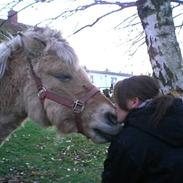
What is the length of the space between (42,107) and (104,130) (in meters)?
0.71

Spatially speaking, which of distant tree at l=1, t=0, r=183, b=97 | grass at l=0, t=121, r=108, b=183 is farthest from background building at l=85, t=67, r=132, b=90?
distant tree at l=1, t=0, r=183, b=97

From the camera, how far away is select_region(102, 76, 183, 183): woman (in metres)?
2.85

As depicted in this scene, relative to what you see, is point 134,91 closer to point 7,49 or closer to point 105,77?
point 7,49

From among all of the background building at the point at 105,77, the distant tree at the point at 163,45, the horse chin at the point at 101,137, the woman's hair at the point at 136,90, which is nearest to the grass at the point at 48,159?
the distant tree at the point at 163,45

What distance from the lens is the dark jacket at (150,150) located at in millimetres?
2852

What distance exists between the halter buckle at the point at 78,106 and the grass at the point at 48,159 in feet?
11.2

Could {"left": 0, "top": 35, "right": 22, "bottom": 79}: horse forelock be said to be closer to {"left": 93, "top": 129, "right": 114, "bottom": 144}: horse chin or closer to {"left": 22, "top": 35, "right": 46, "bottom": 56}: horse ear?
{"left": 22, "top": 35, "right": 46, "bottom": 56}: horse ear

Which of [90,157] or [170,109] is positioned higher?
[170,109]

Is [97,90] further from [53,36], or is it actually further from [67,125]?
[53,36]

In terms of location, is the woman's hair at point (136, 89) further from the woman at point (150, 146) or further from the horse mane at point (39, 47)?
the horse mane at point (39, 47)

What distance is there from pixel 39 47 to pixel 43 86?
401 mm

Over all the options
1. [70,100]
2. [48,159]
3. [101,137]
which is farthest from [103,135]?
[48,159]

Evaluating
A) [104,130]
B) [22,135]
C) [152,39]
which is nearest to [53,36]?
[104,130]

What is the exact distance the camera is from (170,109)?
2979 millimetres
